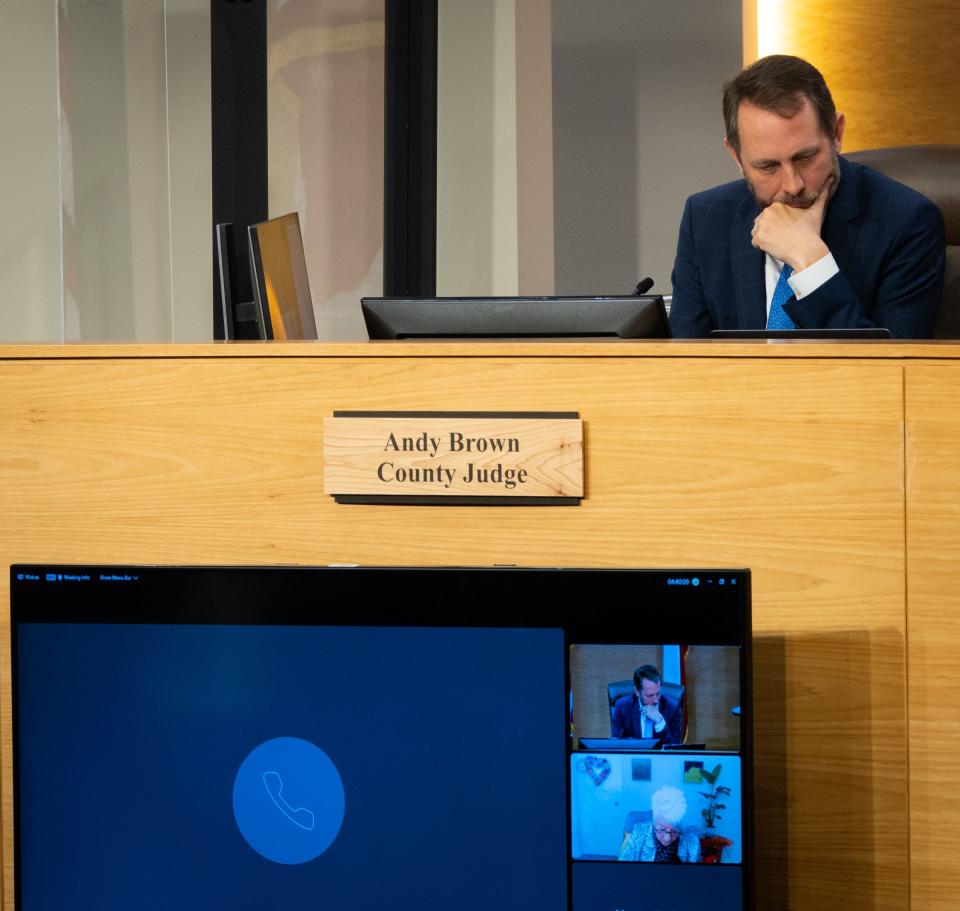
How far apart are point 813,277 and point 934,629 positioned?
120cm

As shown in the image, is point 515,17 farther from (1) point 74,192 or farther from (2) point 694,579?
(2) point 694,579

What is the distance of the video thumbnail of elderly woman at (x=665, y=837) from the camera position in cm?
78

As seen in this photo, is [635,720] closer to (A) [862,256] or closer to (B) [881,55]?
(A) [862,256]

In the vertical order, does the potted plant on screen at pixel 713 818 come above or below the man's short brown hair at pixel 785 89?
below

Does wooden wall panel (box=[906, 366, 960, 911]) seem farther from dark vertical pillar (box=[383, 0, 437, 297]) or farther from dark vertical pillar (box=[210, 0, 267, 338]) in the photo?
dark vertical pillar (box=[383, 0, 437, 297])

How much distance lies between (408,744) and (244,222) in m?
2.87

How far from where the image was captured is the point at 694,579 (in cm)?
79

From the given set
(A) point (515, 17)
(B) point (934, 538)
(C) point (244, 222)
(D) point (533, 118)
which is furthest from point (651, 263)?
(B) point (934, 538)

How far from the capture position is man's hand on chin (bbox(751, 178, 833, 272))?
6.76 feet

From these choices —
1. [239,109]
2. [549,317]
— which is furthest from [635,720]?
[239,109]

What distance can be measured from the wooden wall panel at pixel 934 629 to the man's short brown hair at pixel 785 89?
137 cm

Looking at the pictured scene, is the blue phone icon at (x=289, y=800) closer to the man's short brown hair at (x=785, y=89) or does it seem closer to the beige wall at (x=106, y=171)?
the man's short brown hair at (x=785, y=89)

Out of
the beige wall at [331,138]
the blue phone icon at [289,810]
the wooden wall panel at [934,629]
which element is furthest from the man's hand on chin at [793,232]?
the beige wall at [331,138]

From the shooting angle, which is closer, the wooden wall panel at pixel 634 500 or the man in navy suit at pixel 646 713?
the man in navy suit at pixel 646 713
